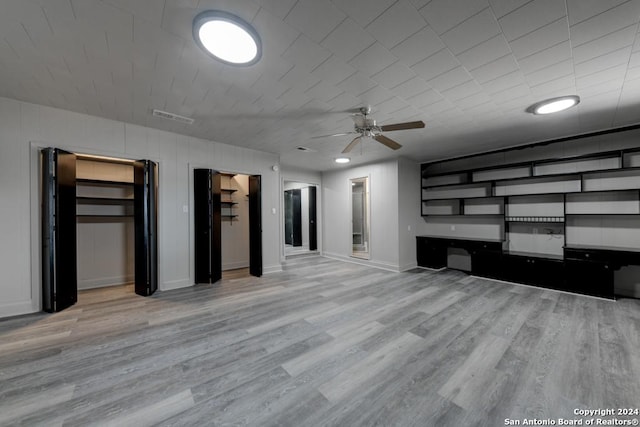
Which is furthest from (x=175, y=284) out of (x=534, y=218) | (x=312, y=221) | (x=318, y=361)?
(x=534, y=218)

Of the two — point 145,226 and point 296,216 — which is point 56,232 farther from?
point 296,216

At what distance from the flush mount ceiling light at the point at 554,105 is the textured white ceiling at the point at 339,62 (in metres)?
0.08

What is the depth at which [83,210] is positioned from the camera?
12.8ft

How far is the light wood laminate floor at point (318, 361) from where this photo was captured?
150 centimetres

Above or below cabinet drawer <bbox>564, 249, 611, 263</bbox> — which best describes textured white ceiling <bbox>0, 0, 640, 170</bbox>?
above

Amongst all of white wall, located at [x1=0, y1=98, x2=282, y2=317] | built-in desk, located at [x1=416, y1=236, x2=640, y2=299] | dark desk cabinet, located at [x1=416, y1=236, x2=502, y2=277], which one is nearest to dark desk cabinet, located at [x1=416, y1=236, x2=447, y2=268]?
dark desk cabinet, located at [x1=416, y1=236, x2=502, y2=277]

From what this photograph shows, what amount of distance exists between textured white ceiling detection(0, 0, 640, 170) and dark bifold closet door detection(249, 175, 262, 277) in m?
1.48

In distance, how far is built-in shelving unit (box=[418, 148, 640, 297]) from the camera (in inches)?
142

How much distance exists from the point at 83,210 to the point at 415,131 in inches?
215

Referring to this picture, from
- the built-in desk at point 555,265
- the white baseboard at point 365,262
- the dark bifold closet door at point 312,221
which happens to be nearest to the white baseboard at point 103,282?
the white baseboard at point 365,262

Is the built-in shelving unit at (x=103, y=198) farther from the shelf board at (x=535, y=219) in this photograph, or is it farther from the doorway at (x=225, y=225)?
the shelf board at (x=535, y=219)

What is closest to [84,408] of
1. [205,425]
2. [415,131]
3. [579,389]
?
[205,425]

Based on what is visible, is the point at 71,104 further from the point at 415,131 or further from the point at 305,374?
the point at 415,131

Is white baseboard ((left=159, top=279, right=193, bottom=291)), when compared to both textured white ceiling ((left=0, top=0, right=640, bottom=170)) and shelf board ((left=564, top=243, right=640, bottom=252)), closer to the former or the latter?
textured white ceiling ((left=0, top=0, right=640, bottom=170))
